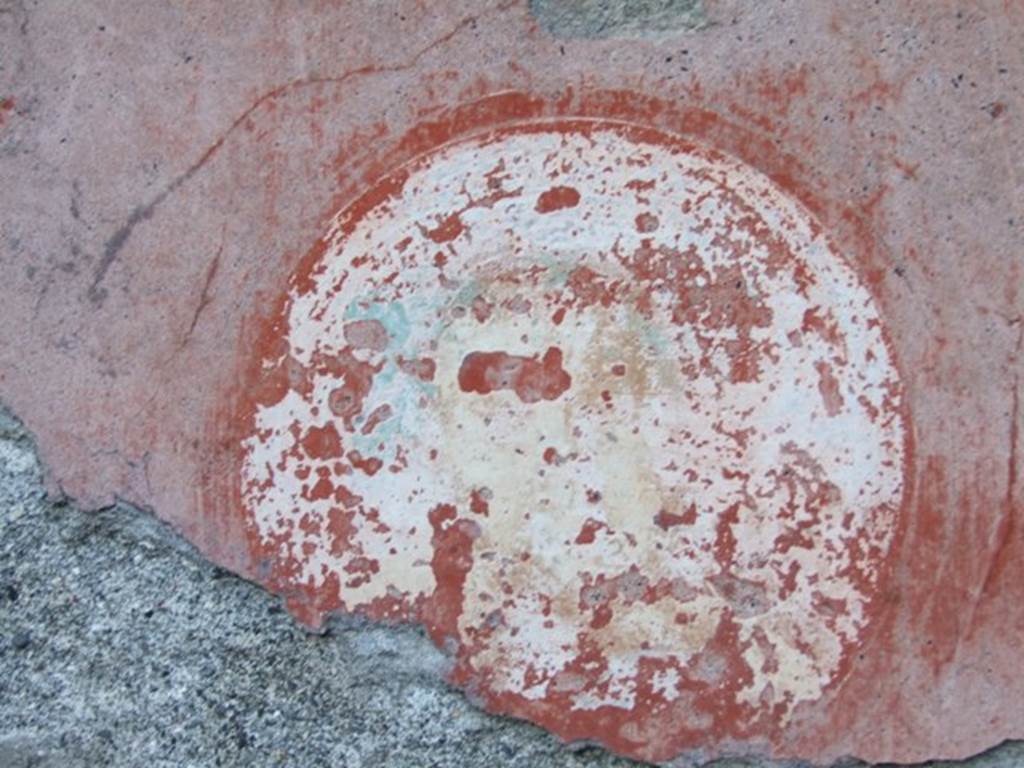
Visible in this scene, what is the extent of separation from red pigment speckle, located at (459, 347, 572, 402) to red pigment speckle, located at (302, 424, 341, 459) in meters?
0.13

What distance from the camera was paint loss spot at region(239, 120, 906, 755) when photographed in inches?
40.6

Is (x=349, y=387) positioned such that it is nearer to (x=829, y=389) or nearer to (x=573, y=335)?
(x=573, y=335)

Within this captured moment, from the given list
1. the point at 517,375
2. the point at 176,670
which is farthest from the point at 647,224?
the point at 176,670

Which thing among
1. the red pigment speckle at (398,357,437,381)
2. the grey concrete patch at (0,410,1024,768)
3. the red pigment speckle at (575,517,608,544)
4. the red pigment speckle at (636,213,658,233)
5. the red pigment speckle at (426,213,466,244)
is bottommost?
the grey concrete patch at (0,410,1024,768)

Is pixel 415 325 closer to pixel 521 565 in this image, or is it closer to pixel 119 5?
pixel 521 565

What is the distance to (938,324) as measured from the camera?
1.01 m

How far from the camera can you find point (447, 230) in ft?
3.48

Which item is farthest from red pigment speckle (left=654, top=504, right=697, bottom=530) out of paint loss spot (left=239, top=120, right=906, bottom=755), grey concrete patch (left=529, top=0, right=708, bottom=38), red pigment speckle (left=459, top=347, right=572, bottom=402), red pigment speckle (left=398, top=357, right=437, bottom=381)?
grey concrete patch (left=529, top=0, right=708, bottom=38)

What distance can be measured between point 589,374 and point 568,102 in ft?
0.85

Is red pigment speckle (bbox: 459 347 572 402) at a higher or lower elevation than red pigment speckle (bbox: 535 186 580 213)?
lower

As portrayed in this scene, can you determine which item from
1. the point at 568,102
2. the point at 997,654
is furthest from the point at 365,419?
the point at 997,654

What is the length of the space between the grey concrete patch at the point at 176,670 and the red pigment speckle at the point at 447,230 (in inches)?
14.9

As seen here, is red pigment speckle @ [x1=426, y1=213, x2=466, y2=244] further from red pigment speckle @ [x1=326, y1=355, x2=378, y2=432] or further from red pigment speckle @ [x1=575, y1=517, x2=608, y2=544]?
red pigment speckle @ [x1=575, y1=517, x2=608, y2=544]

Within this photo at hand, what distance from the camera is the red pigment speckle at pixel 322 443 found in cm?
107
